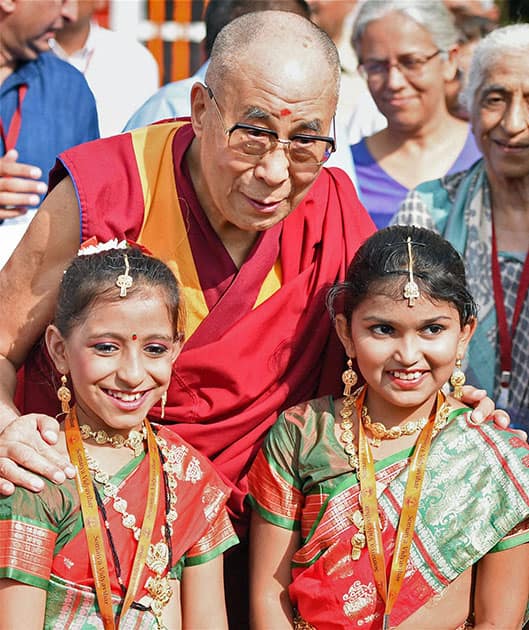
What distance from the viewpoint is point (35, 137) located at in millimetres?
5266

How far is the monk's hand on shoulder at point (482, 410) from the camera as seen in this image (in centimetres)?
345

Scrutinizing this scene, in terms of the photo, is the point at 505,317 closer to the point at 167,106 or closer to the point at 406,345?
the point at 406,345

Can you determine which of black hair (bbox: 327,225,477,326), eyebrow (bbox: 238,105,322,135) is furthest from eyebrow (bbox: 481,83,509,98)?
eyebrow (bbox: 238,105,322,135)

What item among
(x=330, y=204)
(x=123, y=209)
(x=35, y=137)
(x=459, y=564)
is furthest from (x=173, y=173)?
(x=35, y=137)

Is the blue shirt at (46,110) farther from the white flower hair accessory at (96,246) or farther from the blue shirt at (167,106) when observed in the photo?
the white flower hair accessory at (96,246)

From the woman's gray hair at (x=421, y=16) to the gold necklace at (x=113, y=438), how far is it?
327 centimetres

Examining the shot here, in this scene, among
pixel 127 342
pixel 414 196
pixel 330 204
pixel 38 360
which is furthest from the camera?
pixel 414 196

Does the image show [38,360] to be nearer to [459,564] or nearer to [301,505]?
[301,505]

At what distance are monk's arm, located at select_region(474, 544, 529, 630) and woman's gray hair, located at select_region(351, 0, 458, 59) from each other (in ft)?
10.8

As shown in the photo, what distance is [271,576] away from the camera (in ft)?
11.2

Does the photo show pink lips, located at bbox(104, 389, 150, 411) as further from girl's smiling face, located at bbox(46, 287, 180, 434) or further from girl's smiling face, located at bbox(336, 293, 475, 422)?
girl's smiling face, located at bbox(336, 293, 475, 422)

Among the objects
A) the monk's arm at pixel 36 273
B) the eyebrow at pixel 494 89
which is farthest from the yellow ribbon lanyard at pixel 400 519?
the eyebrow at pixel 494 89

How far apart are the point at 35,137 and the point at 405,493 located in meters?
2.66

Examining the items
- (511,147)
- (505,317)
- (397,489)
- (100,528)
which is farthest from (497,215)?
(100,528)
